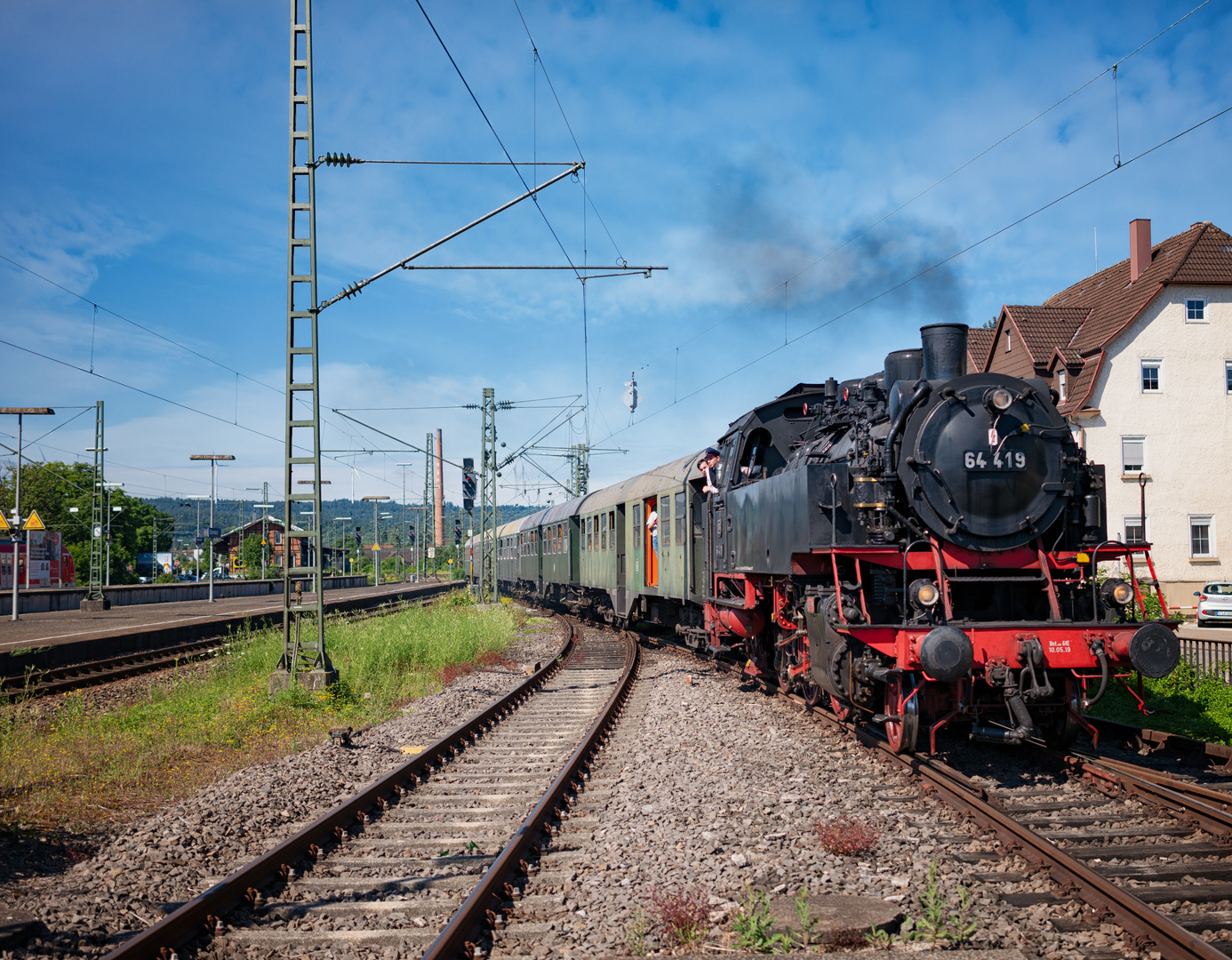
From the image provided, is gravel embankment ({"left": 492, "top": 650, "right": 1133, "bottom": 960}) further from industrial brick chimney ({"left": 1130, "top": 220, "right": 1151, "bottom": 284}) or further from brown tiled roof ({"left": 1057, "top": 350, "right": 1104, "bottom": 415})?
industrial brick chimney ({"left": 1130, "top": 220, "right": 1151, "bottom": 284})

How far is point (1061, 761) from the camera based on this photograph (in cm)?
687

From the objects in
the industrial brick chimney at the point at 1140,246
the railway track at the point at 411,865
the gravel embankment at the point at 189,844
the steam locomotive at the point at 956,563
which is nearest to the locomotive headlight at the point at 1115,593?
the steam locomotive at the point at 956,563

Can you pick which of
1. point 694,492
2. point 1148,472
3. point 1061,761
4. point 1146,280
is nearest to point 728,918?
point 1061,761

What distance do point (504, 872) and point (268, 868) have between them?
1288mm

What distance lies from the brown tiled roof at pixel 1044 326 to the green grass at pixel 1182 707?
1822cm

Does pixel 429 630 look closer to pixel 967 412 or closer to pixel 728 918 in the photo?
pixel 967 412

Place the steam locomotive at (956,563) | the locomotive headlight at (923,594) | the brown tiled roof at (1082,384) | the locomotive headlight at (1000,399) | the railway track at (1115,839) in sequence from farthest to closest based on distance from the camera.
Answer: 1. the brown tiled roof at (1082,384)
2. the locomotive headlight at (1000,399)
3. the locomotive headlight at (923,594)
4. the steam locomotive at (956,563)
5. the railway track at (1115,839)

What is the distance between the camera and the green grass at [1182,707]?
28.9 ft

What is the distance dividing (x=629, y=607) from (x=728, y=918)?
15029 mm

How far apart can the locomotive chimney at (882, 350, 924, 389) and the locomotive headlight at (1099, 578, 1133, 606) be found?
235 cm

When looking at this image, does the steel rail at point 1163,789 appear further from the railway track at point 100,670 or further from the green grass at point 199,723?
the railway track at point 100,670

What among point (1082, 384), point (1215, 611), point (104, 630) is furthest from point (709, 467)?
point (1082, 384)

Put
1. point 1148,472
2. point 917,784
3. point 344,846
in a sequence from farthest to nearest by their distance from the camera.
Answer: point 1148,472, point 917,784, point 344,846

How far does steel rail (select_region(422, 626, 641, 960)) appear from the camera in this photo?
12.7 feet
